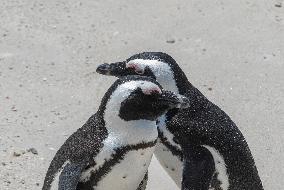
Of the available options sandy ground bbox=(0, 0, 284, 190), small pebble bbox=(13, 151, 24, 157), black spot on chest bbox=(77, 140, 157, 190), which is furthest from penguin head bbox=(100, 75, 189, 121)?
small pebble bbox=(13, 151, 24, 157)

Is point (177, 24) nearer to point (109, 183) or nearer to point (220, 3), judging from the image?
point (220, 3)

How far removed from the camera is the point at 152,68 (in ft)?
10.8

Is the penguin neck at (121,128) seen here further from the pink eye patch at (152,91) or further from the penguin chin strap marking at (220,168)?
the penguin chin strap marking at (220,168)

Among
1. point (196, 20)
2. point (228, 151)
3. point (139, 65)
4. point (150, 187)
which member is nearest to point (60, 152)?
point (139, 65)

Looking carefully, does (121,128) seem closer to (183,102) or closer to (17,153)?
(183,102)

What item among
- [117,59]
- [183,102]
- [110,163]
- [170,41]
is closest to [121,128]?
[110,163]

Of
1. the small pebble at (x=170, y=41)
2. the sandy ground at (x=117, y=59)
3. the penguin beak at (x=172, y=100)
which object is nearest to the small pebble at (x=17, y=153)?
the sandy ground at (x=117, y=59)

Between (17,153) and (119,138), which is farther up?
(119,138)

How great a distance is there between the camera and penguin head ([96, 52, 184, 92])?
3.29 metres

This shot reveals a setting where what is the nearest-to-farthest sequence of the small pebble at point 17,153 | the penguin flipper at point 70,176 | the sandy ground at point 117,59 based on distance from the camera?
the penguin flipper at point 70,176 < the small pebble at point 17,153 < the sandy ground at point 117,59

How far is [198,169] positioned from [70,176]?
60cm

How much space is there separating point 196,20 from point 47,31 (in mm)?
1196

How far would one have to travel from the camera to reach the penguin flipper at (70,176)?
2951 millimetres

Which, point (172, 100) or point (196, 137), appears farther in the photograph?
point (196, 137)
